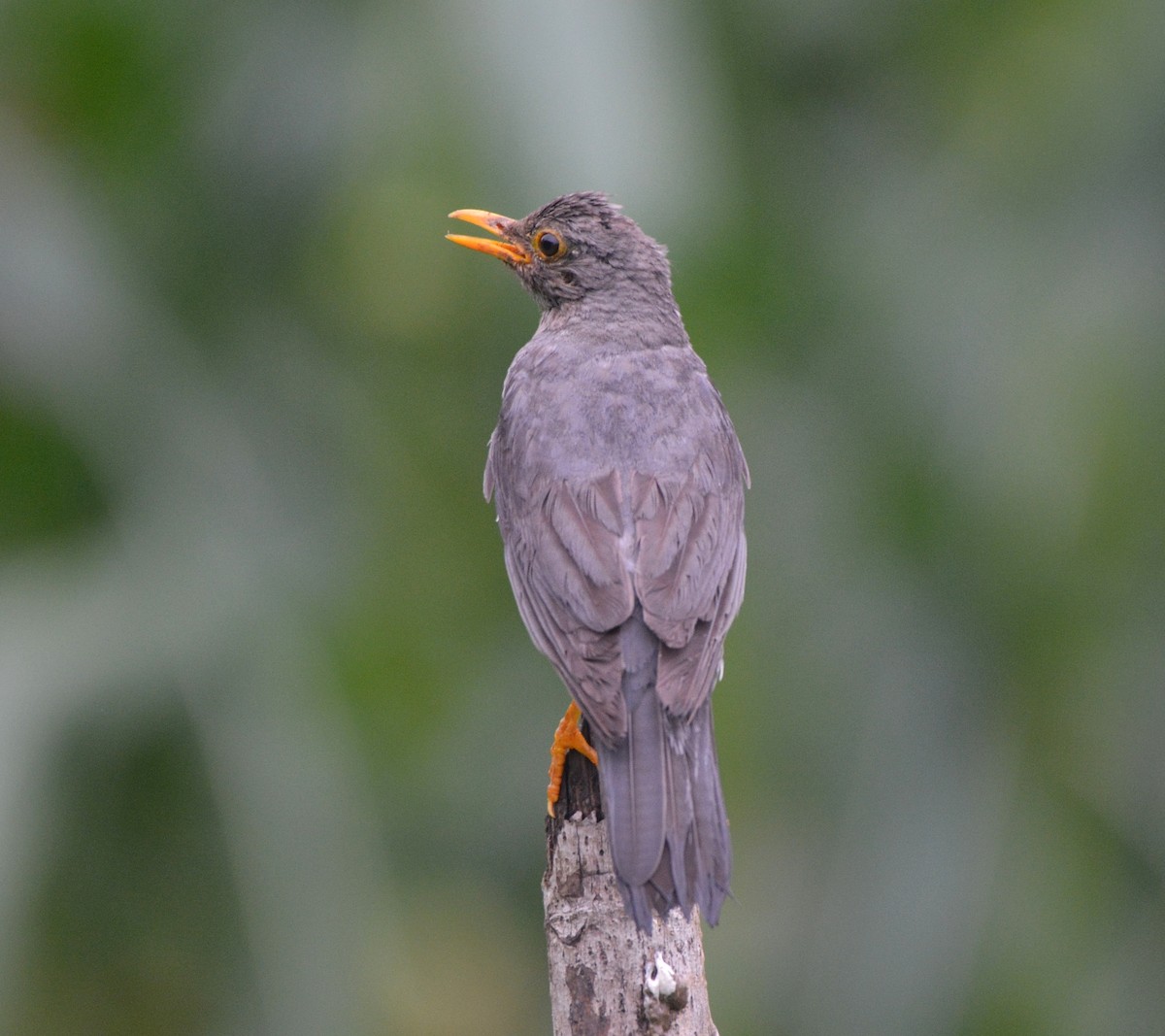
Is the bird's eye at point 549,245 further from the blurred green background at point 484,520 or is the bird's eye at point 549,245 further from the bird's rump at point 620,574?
the bird's rump at point 620,574

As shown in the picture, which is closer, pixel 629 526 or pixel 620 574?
pixel 620 574

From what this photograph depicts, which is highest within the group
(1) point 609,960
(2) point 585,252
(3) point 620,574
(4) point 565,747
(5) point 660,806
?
(2) point 585,252

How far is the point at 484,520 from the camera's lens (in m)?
7.41

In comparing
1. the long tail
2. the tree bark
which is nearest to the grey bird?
the long tail

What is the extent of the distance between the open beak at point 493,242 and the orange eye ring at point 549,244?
0.19 feet

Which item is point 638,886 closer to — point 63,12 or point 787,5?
point 63,12

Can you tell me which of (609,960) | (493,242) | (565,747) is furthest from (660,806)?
(493,242)

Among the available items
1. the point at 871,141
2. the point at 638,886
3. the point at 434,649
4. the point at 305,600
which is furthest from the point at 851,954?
the point at 871,141

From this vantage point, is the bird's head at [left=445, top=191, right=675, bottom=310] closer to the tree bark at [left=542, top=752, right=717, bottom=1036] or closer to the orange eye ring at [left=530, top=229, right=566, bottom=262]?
the orange eye ring at [left=530, top=229, right=566, bottom=262]

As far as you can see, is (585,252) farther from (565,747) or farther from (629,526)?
(565,747)

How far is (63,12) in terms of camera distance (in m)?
6.78

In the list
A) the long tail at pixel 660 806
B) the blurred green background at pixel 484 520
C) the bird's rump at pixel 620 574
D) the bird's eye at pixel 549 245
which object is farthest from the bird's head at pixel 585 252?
the long tail at pixel 660 806

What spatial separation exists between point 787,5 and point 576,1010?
19.5 feet

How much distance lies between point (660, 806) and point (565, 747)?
768 millimetres
